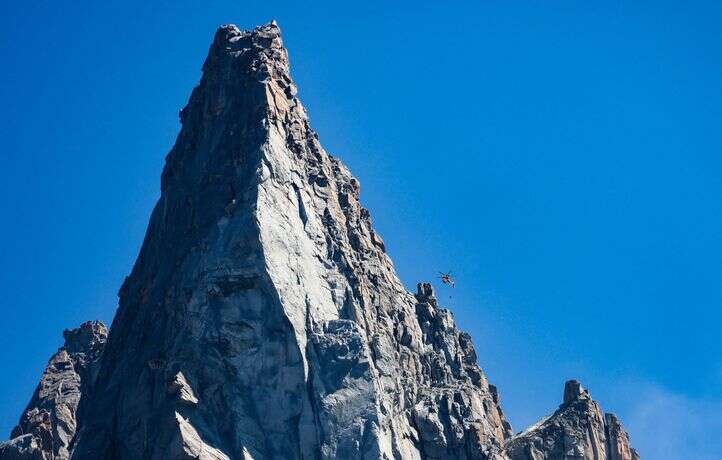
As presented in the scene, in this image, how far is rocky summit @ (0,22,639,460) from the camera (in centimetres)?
17012

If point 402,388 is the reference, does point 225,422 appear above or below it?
below

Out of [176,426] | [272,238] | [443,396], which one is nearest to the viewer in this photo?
[176,426]

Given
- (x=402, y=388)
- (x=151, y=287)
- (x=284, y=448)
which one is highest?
(x=151, y=287)

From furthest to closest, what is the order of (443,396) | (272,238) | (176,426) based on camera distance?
(443,396)
(272,238)
(176,426)

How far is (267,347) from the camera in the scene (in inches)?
6811

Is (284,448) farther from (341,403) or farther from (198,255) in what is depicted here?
(198,255)

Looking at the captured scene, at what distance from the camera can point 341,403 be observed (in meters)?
172

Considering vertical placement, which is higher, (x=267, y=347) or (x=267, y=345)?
(x=267, y=345)

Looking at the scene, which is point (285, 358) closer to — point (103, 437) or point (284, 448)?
point (284, 448)

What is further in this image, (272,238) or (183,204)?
(183,204)

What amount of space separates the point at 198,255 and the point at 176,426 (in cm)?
2211

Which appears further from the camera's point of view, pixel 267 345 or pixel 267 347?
pixel 267 345

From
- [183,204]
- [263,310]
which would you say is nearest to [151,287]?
[183,204]

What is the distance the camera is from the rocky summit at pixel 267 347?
558 ft
